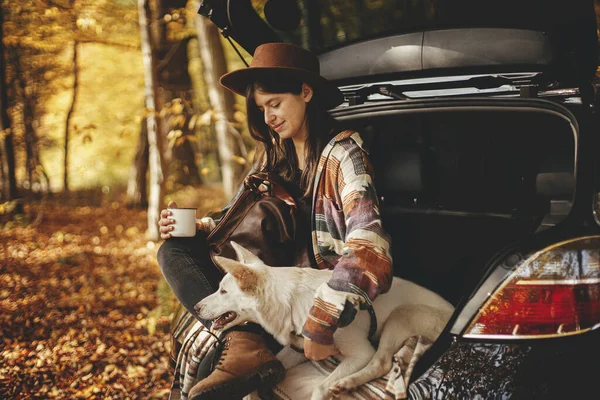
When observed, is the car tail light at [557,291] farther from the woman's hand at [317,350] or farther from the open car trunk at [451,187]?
the woman's hand at [317,350]

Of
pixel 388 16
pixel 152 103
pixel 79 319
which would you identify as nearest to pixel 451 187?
pixel 388 16

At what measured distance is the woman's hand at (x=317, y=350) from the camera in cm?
167

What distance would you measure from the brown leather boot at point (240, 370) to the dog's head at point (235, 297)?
0.21ft

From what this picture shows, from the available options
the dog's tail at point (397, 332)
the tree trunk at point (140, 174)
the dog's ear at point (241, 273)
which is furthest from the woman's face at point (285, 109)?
the tree trunk at point (140, 174)

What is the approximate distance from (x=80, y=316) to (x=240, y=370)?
160 inches

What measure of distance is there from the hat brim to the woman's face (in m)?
0.07

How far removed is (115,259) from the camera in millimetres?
7809

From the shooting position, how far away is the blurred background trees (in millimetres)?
6363

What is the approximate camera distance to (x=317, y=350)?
1677mm

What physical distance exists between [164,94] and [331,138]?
19.7 ft

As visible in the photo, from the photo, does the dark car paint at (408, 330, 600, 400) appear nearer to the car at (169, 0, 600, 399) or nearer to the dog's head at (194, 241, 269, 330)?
the car at (169, 0, 600, 399)

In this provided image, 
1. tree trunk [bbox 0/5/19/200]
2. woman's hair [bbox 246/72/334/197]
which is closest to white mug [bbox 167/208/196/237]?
woman's hair [bbox 246/72/334/197]

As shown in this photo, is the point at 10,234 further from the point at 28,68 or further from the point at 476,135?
the point at 476,135

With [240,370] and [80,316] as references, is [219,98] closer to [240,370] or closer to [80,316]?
[80,316]
